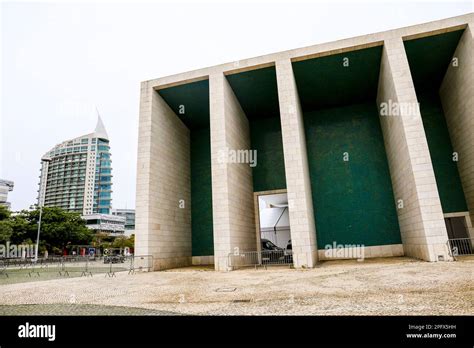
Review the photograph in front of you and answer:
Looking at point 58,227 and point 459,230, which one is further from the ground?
point 58,227

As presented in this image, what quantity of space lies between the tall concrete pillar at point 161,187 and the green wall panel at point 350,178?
8.95 m

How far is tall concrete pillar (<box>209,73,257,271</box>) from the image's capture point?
525 inches

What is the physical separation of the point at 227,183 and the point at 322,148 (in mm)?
8357

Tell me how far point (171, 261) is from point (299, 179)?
29.8 feet

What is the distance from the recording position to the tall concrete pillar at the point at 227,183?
13328mm

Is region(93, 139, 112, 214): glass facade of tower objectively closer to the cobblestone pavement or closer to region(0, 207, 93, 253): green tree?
region(0, 207, 93, 253): green tree

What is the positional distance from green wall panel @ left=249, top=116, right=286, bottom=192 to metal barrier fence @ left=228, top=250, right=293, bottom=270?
452 cm

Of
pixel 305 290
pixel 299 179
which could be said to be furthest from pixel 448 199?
pixel 305 290

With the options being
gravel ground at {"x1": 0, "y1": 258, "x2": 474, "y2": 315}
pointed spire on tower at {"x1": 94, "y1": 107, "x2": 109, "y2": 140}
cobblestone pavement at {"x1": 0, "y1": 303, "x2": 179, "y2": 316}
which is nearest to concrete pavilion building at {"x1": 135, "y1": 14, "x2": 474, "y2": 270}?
gravel ground at {"x1": 0, "y1": 258, "x2": 474, "y2": 315}

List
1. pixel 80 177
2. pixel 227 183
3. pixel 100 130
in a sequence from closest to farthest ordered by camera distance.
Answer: pixel 227 183 → pixel 80 177 → pixel 100 130

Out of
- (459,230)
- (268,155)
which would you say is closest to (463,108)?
(459,230)

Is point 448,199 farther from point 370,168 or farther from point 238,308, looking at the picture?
point 238,308

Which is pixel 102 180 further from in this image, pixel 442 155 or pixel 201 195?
pixel 442 155

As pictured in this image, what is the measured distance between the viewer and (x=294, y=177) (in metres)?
13.2
